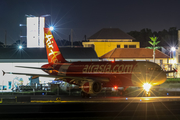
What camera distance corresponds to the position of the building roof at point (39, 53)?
7731 centimetres

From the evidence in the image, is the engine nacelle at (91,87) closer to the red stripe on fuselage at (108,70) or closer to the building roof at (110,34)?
the red stripe on fuselage at (108,70)

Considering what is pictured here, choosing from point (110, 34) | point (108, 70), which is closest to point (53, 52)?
point (108, 70)

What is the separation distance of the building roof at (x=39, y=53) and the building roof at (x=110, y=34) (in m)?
48.3

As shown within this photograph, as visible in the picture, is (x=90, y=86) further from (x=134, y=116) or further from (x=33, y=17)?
(x=33, y=17)

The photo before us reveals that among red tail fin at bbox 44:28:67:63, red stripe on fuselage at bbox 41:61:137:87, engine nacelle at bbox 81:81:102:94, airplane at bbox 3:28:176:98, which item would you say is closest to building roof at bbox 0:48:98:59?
red tail fin at bbox 44:28:67:63

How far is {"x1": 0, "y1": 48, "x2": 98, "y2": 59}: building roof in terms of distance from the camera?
254 feet

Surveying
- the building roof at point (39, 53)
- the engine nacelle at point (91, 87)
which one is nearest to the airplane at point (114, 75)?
the engine nacelle at point (91, 87)

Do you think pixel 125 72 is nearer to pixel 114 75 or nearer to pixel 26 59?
pixel 114 75

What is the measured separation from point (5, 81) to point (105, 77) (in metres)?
38.8

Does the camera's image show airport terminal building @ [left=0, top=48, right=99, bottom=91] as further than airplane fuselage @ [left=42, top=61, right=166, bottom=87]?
Yes

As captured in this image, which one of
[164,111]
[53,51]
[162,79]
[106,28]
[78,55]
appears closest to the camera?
[164,111]

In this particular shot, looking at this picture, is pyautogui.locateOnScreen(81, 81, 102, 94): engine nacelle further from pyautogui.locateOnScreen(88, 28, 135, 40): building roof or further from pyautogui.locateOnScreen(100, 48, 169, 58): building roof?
pyautogui.locateOnScreen(88, 28, 135, 40): building roof

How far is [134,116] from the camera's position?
68.4 feet

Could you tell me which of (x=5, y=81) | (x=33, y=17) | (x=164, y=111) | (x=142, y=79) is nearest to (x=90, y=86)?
(x=142, y=79)
